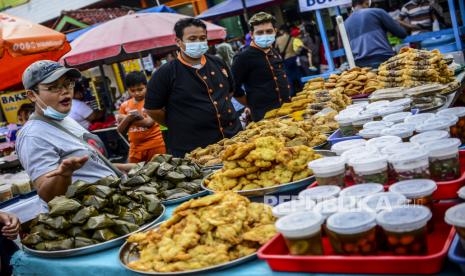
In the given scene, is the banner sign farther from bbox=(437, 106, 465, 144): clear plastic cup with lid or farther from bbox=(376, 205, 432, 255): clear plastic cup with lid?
bbox=(376, 205, 432, 255): clear plastic cup with lid

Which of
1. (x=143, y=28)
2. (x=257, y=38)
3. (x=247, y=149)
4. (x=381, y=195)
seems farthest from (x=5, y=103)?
(x=381, y=195)

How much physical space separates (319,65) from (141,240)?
12.1 meters

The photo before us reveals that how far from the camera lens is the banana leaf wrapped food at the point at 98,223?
2316 mm

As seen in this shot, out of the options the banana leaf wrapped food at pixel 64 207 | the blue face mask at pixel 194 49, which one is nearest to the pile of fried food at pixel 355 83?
the blue face mask at pixel 194 49

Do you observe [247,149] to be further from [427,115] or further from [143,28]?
[143,28]

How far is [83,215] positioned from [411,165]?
166 centimetres

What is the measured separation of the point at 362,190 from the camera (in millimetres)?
1683

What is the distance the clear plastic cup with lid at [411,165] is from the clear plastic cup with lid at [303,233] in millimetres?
419

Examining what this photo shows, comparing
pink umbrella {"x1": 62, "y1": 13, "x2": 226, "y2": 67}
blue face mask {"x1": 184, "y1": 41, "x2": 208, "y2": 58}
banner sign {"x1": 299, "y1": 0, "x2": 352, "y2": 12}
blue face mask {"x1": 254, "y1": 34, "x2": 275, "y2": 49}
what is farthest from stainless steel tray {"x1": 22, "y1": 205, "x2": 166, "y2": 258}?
pink umbrella {"x1": 62, "y1": 13, "x2": 226, "y2": 67}

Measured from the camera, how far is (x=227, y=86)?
15.3 feet

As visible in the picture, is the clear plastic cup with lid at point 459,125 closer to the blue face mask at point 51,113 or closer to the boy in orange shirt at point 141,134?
the blue face mask at point 51,113

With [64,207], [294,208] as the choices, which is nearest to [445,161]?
[294,208]

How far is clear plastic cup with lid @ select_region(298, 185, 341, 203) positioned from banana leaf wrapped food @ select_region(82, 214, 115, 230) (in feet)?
3.63

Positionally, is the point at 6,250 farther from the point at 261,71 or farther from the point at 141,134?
the point at 261,71
